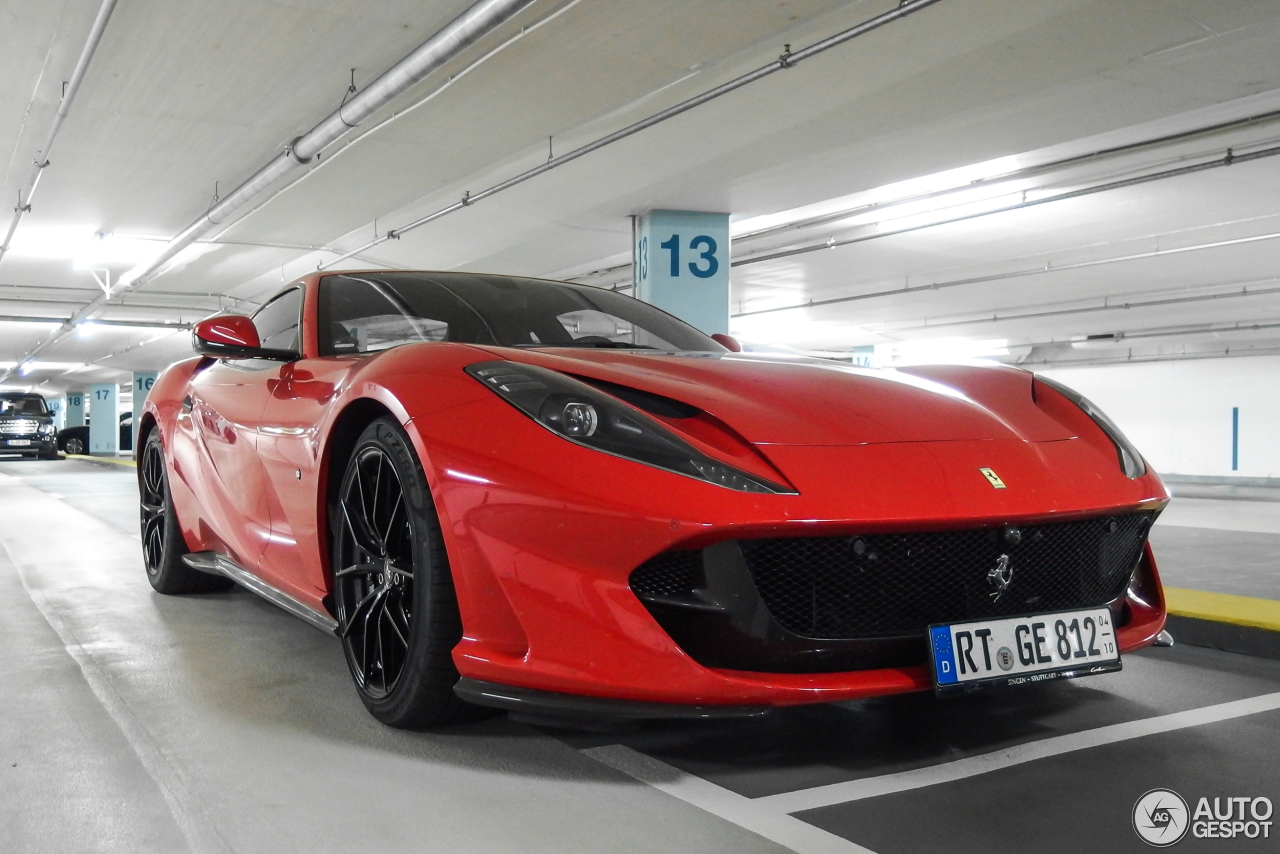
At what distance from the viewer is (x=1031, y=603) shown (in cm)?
202

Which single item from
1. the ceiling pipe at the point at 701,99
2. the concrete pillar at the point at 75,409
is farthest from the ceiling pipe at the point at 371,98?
the concrete pillar at the point at 75,409

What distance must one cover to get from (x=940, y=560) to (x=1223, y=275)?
55.9 feet

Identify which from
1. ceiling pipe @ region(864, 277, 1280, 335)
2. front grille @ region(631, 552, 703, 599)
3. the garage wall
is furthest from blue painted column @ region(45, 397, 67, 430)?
front grille @ region(631, 552, 703, 599)

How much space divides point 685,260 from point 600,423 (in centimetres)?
1047

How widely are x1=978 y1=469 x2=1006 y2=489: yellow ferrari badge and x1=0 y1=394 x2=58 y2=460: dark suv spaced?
89.1 ft

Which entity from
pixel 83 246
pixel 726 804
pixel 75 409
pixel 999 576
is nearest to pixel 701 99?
pixel 999 576

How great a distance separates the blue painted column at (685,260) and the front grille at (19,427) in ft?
62.8

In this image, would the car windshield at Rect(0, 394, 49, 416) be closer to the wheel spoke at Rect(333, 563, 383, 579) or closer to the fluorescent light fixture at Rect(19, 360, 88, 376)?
the fluorescent light fixture at Rect(19, 360, 88, 376)

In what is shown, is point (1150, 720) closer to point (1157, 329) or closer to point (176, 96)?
point (176, 96)

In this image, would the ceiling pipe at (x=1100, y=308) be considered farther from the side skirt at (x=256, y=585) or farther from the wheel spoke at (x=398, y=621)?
the wheel spoke at (x=398, y=621)

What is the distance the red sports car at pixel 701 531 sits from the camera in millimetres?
1810

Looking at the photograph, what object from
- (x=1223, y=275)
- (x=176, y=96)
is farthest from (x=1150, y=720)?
(x=1223, y=275)

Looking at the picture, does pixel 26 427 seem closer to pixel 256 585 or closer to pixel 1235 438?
pixel 256 585

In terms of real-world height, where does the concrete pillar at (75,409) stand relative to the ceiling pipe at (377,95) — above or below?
below
